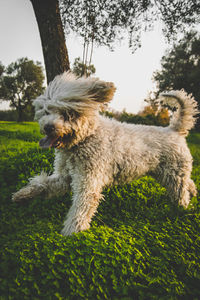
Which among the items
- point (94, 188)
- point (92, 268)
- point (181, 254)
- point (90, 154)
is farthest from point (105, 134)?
point (181, 254)

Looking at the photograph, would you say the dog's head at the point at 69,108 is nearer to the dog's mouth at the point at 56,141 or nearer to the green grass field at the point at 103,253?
the dog's mouth at the point at 56,141

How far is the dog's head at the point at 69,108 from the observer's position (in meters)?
2.54

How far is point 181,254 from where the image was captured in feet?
8.63

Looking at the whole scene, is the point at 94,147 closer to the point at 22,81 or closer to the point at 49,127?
the point at 49,127

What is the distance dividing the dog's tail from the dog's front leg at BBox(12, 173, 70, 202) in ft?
7.82

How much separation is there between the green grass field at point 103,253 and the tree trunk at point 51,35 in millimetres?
3393

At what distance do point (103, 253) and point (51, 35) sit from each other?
5.00 meters

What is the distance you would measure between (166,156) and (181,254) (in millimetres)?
1575

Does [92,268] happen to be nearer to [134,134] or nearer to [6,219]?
[6,219]

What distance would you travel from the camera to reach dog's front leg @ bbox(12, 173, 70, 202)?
3232mm

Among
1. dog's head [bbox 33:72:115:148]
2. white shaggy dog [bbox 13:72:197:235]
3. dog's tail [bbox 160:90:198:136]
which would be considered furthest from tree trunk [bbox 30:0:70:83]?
dog's tail [bbox 160:90:198:136]

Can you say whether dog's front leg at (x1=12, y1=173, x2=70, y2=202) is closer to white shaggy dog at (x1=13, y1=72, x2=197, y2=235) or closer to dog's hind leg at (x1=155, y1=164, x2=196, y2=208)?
white shaggy dog at (x1=13, y1=72, x2=197, y2=235)

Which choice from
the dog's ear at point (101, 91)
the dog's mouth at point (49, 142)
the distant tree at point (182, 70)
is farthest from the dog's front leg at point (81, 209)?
the distant tree at point (182, 70)

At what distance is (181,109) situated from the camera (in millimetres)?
3648
